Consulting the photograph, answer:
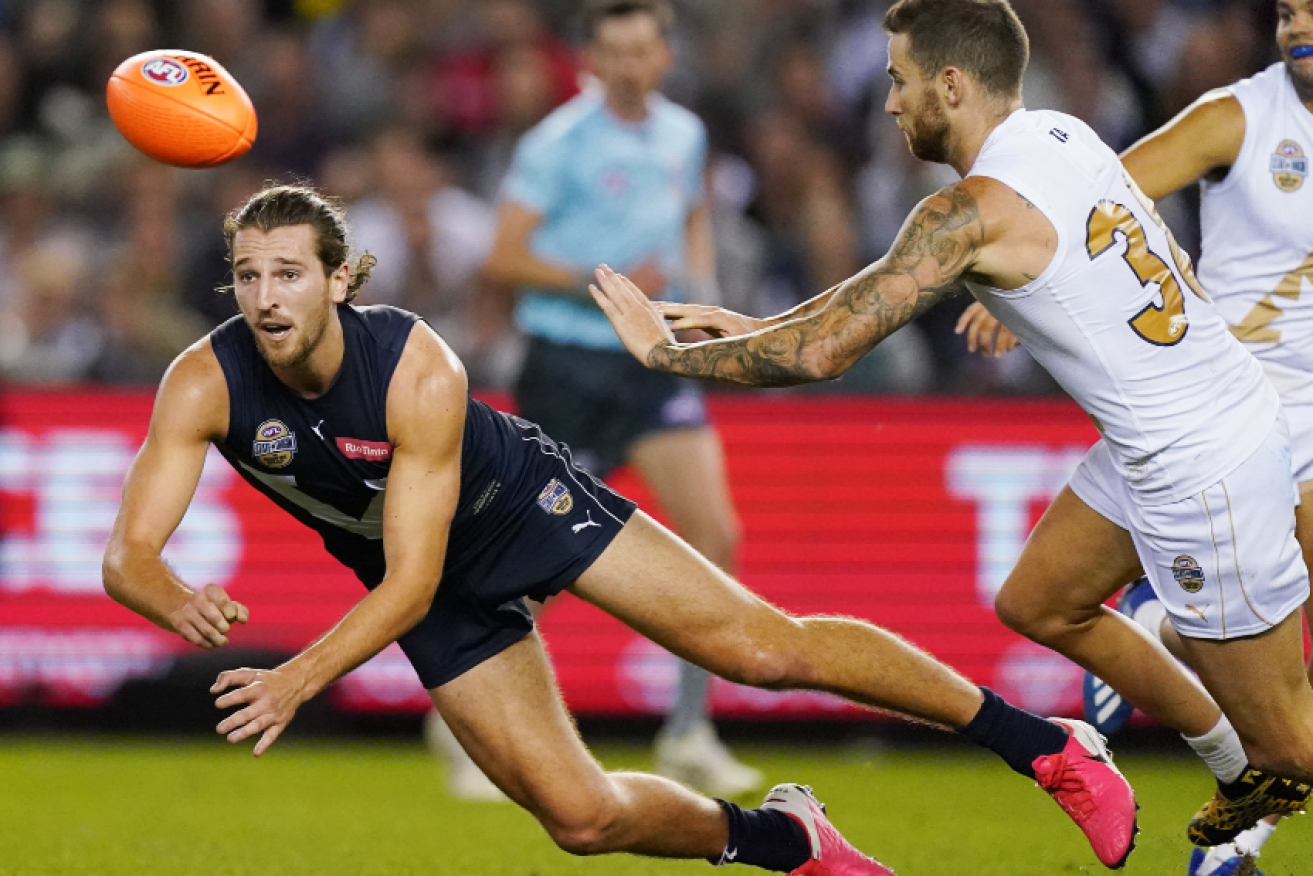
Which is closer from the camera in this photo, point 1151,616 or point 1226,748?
point 1226,748

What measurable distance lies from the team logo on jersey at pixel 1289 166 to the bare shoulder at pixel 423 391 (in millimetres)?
2642

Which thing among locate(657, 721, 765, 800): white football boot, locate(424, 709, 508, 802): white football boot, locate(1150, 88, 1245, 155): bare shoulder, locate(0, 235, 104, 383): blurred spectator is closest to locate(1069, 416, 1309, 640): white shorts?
locate(1150, 88, 1245, 155): bare shoulder

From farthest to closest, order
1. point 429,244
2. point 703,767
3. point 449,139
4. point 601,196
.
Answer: point 449,139 → point 429,244 → point 601,196 → point 703,767

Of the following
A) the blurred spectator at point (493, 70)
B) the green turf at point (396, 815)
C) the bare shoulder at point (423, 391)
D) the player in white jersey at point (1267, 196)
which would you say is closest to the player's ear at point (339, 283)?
the bare shoulder at point (423, 391)

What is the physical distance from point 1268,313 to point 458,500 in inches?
105

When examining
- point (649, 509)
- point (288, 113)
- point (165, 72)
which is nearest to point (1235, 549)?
point (165, 72)

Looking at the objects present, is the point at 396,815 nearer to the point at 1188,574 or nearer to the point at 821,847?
the point at 821,847

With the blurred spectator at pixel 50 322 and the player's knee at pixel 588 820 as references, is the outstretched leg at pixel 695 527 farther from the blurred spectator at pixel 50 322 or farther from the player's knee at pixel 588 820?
the blurred spectator at pixel 50 322

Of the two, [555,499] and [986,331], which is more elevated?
[986,331]

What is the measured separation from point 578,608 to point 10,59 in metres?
6.05

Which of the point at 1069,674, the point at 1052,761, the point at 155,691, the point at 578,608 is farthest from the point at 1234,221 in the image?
the point at 155,691

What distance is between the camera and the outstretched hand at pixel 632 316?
16.3 feet

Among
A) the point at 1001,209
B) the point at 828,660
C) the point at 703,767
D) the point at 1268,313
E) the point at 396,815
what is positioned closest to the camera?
the point at 1001,209

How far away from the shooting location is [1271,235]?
5586mm
